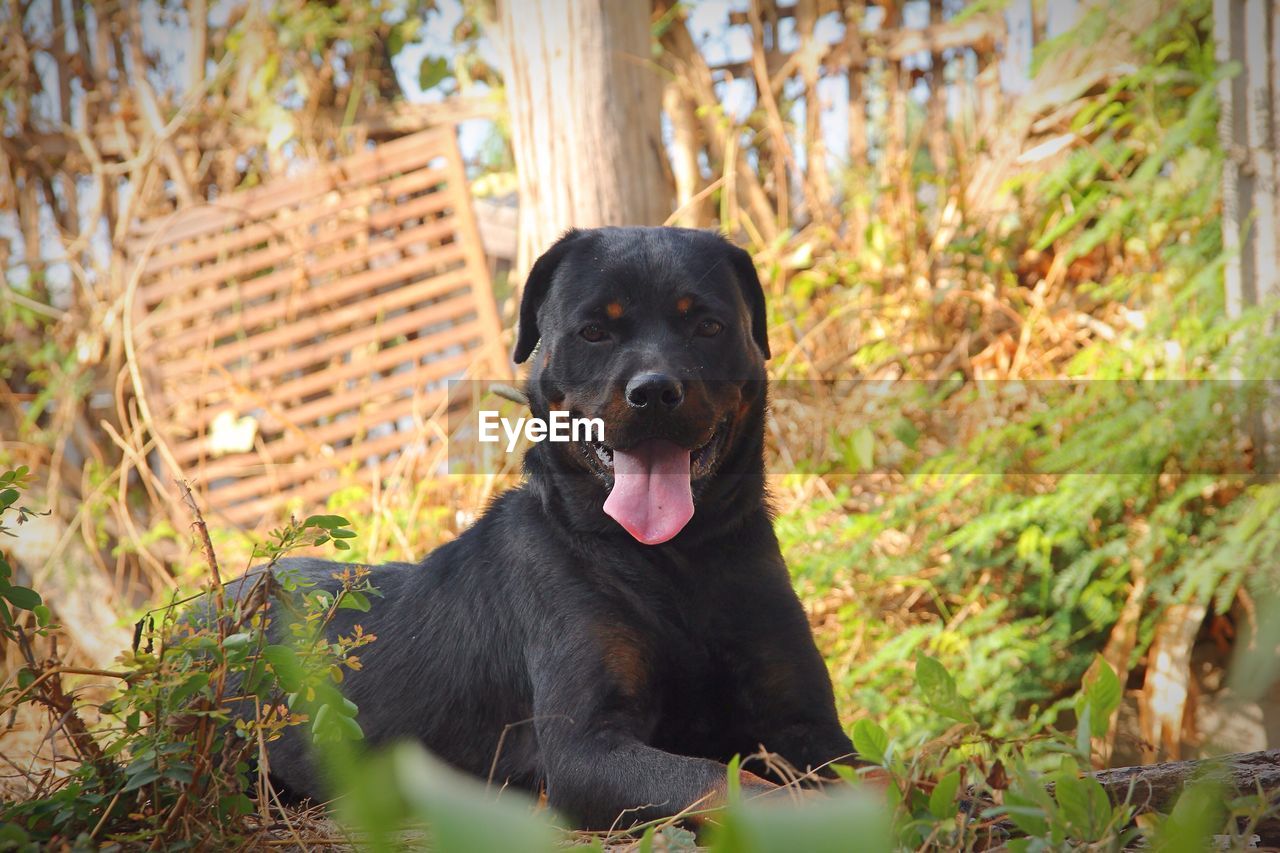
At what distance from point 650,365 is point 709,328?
0.26 meters

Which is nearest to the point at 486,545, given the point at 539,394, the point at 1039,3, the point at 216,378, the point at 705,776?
the point at 539,394

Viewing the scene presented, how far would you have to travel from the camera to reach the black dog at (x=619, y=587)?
7.97ft

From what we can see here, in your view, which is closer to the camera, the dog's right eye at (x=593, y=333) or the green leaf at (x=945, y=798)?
the green leaf at (x=945, y=798)

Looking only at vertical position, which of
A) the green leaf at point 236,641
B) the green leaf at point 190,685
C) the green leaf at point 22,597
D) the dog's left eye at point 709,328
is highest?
the dog's left eye at point 709,328

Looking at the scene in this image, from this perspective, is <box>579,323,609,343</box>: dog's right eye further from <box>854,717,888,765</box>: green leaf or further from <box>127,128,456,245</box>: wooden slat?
<box>127,128,456,245</box>: wooden slat

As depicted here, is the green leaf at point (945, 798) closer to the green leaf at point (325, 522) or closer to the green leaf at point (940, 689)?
the green leaf at point (940, 689)

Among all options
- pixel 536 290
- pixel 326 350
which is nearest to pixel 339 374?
pixel 326 350

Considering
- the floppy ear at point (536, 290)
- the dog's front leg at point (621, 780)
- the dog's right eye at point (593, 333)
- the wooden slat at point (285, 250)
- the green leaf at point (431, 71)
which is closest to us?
the dog's front leg at point (621, 780)

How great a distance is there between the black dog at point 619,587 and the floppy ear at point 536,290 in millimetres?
14

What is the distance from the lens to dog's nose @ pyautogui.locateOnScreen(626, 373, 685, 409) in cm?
248

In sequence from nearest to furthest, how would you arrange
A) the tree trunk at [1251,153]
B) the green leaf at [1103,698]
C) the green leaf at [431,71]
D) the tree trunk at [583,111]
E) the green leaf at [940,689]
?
the green leaf at [1103,698]
the green leaf at [940,689]
the tree trunk at [1251,153]
the tree trunk at [583,111]
the green leaf at [431,71]

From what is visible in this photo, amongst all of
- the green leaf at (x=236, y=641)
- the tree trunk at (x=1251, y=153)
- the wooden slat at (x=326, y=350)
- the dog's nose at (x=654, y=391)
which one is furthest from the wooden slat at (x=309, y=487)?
the green leaf at (x=236, y=641)

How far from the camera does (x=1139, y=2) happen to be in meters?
5.60

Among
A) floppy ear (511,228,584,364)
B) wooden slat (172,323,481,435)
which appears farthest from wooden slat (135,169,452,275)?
floppy ear (511,228,584,364)
